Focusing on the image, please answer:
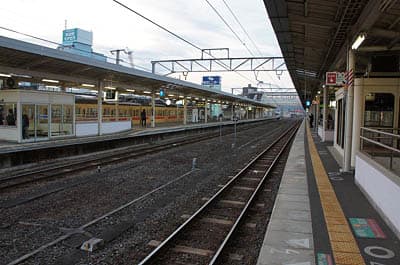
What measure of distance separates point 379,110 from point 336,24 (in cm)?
329

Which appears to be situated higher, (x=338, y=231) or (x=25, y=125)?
(x=25, y=125)

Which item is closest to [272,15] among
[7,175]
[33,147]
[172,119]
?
[7,175]

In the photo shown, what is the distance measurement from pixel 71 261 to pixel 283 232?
3.01m

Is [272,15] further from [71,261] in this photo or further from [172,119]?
[172,119]

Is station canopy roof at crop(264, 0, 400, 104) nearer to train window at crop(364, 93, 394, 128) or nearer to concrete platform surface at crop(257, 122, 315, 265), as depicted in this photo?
train window at crop(364, 93, 394, 128)

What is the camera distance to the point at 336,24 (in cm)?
943

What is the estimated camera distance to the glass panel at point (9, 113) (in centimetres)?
1546

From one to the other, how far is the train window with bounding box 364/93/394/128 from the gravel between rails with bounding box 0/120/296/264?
4.64m

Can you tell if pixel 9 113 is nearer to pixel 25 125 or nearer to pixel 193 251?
pixel 25 125

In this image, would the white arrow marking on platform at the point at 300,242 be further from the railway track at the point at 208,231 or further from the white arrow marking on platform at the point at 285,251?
the railway track at the point at 208,231

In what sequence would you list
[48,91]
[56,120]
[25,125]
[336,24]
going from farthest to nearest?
1. [56,120]
2. [48,91]
3. [25,125]
4. [336,24]

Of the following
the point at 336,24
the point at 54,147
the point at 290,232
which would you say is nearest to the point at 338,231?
the point at 290,232

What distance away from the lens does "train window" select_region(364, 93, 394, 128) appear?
1084 cm

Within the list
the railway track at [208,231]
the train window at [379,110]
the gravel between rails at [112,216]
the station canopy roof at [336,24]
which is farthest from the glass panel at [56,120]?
the train window at [379,110]
